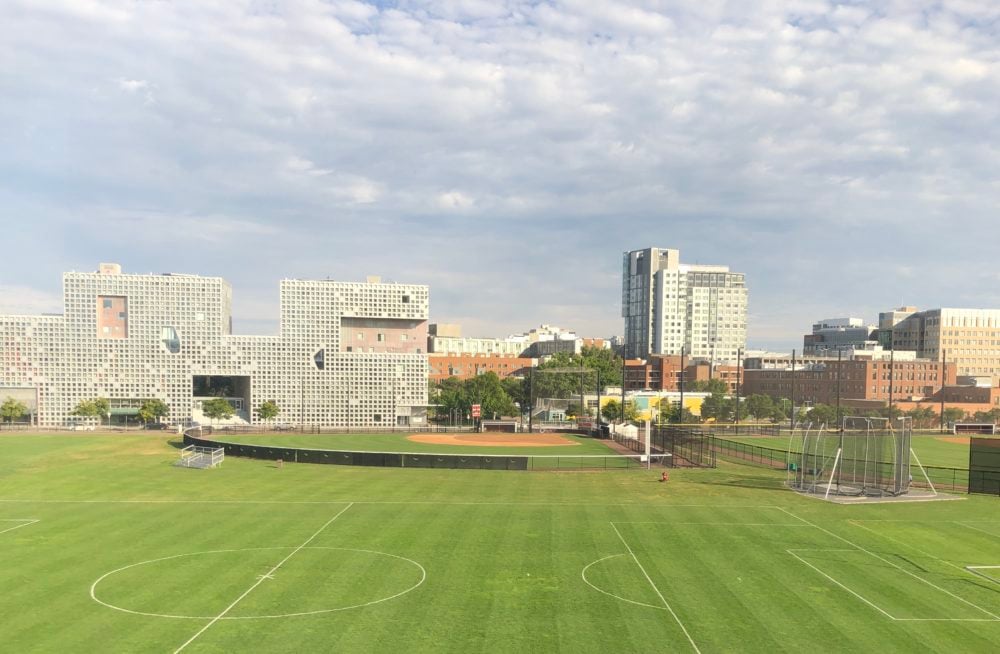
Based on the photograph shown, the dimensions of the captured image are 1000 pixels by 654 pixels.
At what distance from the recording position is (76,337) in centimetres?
10000

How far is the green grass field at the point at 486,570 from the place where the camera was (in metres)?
18.0

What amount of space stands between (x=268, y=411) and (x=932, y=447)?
9021 centimetres

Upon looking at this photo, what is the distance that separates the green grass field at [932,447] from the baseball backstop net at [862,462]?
16.2 metres

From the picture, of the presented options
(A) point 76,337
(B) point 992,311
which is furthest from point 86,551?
(B) point 992,311

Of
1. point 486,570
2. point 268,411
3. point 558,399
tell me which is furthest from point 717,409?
point 486,570

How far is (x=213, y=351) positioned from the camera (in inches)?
4112

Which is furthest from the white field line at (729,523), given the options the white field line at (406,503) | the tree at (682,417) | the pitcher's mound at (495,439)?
the tree at (682,417)

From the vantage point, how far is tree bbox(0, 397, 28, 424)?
90.8 meters

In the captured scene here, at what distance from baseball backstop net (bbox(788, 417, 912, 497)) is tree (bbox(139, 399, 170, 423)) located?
8846 cm

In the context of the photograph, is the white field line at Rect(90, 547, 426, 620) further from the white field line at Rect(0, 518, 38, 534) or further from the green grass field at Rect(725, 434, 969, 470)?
the green grass field at Rect(725, 434, 969, 470)

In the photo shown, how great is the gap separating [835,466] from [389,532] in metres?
27.5

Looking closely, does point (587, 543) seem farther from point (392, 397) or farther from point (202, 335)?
point (202, 335)

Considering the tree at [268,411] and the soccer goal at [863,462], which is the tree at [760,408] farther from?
the tree at [268,411]

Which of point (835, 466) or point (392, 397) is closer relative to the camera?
point (835, 466)
